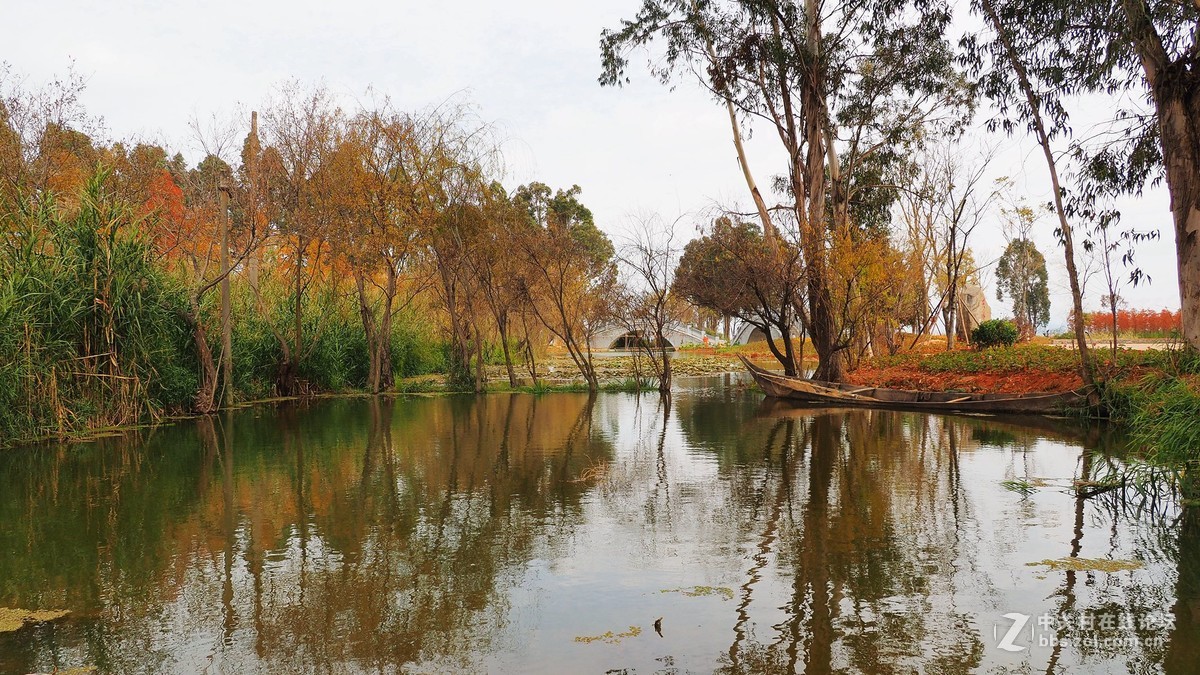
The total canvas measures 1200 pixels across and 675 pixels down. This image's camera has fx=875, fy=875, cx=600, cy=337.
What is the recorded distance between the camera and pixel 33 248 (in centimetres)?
1316

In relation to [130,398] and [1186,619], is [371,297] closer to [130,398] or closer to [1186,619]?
[130,398]

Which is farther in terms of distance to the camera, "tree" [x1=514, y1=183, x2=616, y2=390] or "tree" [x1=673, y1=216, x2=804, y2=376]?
"tree" [x1=514, y1=183, x2=616, y2=390]

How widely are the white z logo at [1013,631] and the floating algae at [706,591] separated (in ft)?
4.87

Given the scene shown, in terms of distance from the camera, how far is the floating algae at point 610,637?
4.62 meters

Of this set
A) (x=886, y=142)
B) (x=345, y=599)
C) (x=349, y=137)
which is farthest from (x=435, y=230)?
(x=345, y=599)

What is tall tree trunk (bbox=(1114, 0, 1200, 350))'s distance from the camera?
43.1 ft

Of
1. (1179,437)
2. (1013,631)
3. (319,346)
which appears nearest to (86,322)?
(319,346)

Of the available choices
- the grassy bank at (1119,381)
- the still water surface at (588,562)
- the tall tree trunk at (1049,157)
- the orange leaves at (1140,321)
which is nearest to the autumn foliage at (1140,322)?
the orange leaves at (1140,321)

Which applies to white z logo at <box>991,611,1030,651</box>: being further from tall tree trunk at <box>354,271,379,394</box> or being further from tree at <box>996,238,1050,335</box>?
tree at <box>996,238,1050,335</box>

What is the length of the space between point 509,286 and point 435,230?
10.4 feet

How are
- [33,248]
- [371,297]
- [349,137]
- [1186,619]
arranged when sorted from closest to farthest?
[1186,619]
[33,248]
[349,137]
[371,297]

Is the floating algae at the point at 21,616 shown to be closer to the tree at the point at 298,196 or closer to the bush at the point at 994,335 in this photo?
the tree at the point at 298,196

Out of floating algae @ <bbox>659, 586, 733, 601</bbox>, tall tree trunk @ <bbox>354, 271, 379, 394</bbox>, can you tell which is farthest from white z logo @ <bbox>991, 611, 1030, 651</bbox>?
tall tree trunk @ <bbox>354, 271, 379, 394</bbox>

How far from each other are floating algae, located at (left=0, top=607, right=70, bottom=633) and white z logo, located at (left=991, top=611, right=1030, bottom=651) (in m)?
5.19
